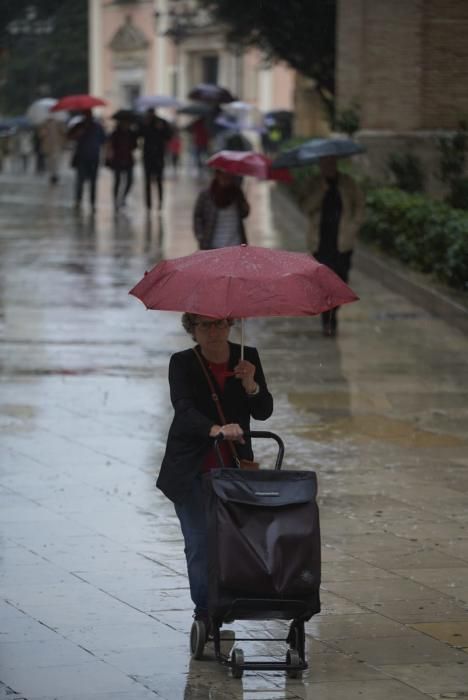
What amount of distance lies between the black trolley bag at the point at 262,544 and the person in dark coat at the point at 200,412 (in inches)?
16.1

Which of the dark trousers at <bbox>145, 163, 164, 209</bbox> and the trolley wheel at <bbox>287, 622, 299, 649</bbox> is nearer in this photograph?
the trolley wheel at <bbox>287, 622, 299, 649</bbox>

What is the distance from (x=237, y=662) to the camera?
6.04 meters

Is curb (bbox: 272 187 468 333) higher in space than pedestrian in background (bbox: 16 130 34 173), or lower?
higher

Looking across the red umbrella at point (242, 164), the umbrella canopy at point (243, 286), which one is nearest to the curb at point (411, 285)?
the red umbrella at point (242, 164)

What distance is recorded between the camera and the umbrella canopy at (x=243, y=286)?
6.02 meters

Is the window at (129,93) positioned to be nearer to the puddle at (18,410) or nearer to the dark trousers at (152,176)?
the dark trousers at (152,176)

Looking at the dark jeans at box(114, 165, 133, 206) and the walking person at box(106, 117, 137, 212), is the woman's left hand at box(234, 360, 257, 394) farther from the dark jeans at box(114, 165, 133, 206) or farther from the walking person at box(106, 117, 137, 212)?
the dark jeans at box(114, 165, 133, 206)

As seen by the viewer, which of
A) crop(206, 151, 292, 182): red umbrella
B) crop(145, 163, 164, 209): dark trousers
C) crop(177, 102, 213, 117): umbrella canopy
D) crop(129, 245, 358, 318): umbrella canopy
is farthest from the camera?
crop(177, 102, 213, 117): umbrella canopy

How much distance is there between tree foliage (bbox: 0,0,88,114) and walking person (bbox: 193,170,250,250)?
200 feet

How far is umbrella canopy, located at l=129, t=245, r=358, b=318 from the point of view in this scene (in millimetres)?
6023

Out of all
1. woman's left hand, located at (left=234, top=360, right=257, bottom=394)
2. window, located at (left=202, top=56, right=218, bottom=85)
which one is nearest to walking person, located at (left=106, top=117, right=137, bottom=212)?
woman's left hand, located at (left=234, top=360, right=257, bottom=394)

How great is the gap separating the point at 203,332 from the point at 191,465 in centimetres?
46

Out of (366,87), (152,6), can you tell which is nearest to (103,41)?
(152,6)

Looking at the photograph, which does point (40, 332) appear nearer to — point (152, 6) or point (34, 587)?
point (34, 587)
